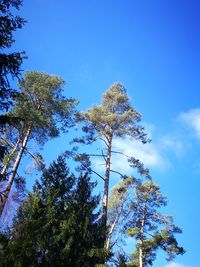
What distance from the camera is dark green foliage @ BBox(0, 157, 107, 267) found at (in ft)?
33.9

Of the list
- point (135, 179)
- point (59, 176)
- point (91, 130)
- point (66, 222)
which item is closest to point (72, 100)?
point (91, 130)

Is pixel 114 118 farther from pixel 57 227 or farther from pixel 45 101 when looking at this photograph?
pixel 57 227

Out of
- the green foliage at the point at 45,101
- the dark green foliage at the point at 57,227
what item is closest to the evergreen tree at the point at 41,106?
the green foliage at the point at 45,101

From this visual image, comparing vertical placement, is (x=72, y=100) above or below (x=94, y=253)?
above

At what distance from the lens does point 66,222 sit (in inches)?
454

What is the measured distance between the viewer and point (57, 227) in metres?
11.6

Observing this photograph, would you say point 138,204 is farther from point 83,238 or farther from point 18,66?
point 18,66

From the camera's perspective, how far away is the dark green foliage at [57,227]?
1033 cm

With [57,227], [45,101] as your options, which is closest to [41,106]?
[45,101]

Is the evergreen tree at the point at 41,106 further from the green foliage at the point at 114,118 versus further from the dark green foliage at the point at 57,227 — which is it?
the dark green foliage at the point at 57,227

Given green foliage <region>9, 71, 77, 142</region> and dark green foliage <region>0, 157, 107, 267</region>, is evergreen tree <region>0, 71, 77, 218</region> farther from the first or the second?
dark green foliage <region>0, 157, 107, 267</region>

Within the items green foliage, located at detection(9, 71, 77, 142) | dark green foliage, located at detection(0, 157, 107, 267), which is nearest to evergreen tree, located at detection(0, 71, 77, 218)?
green foliage, located at detection(9, 71, 77, 142)

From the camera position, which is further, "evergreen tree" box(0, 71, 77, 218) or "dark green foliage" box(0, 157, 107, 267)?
"evergreen tree" box(0, 71, 77, 218)

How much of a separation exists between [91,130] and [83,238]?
9.84 metres
